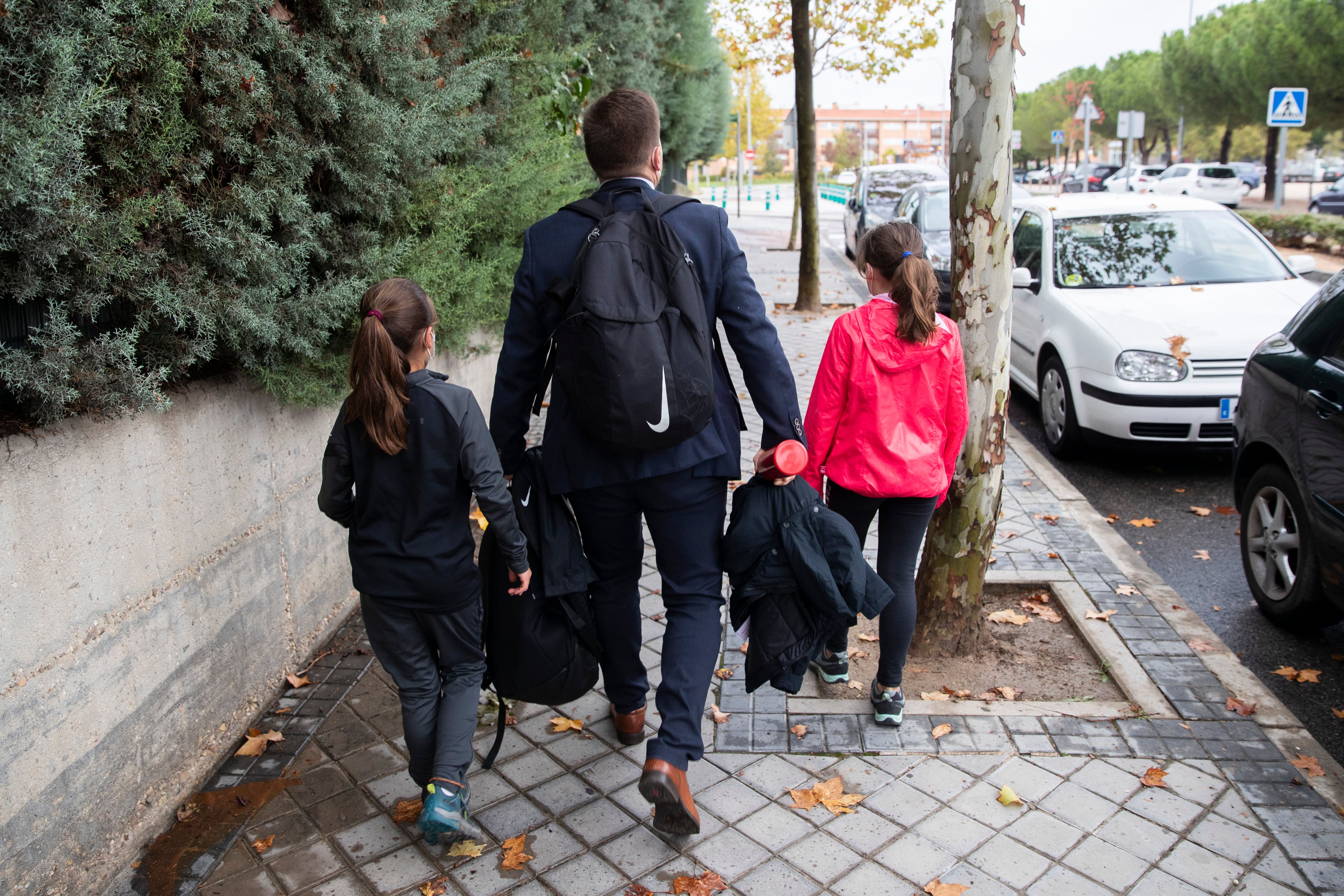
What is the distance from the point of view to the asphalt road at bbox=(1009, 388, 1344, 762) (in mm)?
4047

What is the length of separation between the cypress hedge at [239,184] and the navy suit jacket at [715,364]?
1028 millimetres

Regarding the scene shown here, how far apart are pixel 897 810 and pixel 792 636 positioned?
651mm

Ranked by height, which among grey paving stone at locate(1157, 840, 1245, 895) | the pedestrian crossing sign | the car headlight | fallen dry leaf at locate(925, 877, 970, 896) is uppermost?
the pedestrian crossing sign

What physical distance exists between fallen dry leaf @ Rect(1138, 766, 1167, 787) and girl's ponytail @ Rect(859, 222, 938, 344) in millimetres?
1602

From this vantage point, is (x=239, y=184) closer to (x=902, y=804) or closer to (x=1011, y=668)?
(x=902, y=804)

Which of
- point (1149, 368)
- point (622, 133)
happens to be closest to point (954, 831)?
point (622, 133)

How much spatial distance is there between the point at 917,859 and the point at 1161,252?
20.1 feet

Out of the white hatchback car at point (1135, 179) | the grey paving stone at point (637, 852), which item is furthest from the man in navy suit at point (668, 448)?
the white hatchback car at point (1135, 179)

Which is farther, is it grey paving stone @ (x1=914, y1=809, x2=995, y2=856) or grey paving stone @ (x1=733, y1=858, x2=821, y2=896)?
grey paving stone @ (x1=914, y1=809, x2=995, y2=856)

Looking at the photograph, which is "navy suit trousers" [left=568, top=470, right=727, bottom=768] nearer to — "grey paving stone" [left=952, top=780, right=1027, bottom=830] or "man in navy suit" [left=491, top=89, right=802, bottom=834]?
"man in navy suit" [left=491, top=89, right=802, bottom=834]

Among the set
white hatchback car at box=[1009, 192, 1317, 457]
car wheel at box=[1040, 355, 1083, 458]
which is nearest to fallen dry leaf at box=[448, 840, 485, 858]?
white hatchback car at box=[1009, 192, 1317, 457]

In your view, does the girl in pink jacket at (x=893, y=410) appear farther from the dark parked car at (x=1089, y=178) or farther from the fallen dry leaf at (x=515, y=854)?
the dark parked car at (x=1089, y=178)

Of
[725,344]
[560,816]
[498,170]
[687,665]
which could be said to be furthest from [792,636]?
[725,344]

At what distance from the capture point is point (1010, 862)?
111 inches
